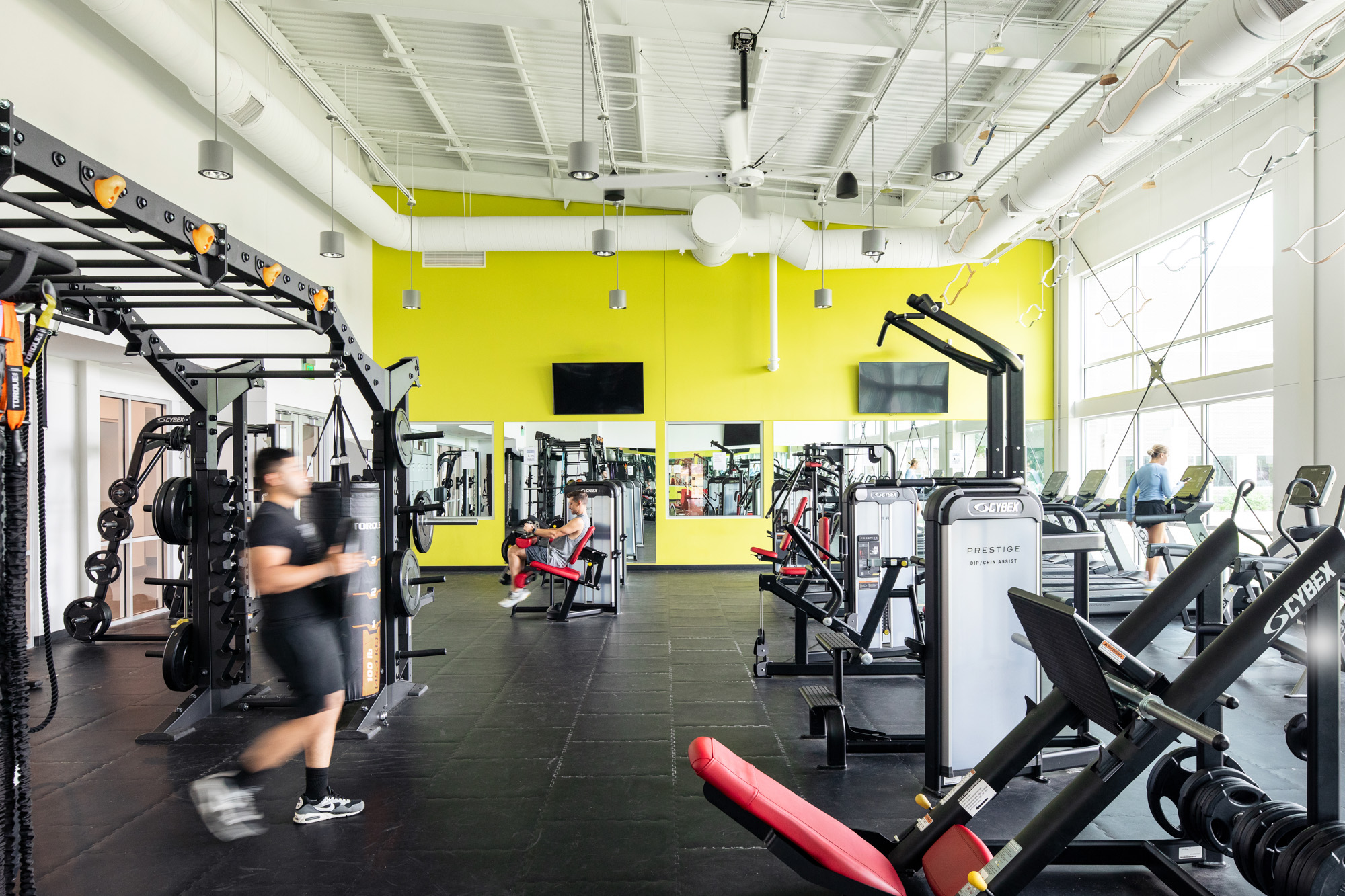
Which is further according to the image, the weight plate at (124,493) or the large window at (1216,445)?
the large window at (1216,445)

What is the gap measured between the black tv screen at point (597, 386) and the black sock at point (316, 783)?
8.23 metres

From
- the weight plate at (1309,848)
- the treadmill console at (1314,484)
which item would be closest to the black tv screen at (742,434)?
the treadmill console at (1314,484)

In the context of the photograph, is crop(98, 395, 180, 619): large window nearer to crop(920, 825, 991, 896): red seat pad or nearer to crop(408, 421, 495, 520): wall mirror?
crop(408, 421, 495, 520): wall mirror

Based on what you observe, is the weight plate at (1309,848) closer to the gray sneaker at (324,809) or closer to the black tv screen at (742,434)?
the gray sneaker at (324,809)

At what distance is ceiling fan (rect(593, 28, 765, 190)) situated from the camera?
6.01 metres

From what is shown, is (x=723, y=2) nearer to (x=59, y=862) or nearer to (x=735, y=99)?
(x=735, y=99)

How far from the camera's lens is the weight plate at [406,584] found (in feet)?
15.2

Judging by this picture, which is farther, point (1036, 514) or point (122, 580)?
point (122, 580)

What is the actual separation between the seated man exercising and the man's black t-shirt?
4.50m

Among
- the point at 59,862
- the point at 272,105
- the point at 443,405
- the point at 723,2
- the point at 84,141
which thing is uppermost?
the point at 723,2

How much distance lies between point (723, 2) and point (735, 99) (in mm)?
2145

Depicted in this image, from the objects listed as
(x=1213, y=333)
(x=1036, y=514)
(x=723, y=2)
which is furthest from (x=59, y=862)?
(x=1213, y=333)

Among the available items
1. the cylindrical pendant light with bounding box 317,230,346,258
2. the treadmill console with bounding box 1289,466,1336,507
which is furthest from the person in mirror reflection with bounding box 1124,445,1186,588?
the cylindrical pendant light with bounding box 317,230,346,258

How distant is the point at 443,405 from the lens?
11383 millimetres
